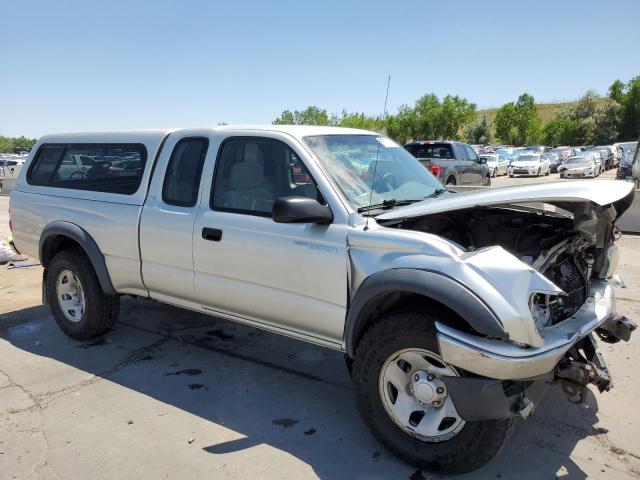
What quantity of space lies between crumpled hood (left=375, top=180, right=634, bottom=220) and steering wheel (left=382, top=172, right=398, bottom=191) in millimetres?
469

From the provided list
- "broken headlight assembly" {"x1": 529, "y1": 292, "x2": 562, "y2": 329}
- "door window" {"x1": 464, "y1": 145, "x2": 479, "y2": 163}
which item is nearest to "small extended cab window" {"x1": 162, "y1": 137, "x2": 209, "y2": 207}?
"broken headlight assembly" {"x1": 529, "y1": 292, "x2": 562, "y2": 329}

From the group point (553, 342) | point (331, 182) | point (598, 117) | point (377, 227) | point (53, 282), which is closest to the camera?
point (553, 342)

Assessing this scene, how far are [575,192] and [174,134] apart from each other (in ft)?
9.82

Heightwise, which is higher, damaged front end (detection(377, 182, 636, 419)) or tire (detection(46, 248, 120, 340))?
damaged front end (detection(377, 182, 636, 419))

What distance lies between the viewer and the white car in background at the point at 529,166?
107ft

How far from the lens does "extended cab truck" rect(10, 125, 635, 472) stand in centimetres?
255

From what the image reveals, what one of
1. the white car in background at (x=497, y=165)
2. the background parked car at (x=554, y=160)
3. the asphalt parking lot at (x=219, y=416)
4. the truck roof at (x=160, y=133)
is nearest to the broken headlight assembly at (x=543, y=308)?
the asphalt parking lot at (x=219, y=416)

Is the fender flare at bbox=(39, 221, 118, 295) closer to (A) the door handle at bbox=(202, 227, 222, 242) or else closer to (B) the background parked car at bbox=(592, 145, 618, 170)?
(A) the door handle at bbox=(202, 227, 222, 242)

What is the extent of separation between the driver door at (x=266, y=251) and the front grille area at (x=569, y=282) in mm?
1333

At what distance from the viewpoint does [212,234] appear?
366 cm

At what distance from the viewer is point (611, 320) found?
10.9ft

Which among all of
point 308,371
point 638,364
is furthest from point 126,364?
point 638,364

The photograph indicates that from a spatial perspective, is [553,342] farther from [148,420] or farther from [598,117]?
[598,117]

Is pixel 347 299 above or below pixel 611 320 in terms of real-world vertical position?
above
